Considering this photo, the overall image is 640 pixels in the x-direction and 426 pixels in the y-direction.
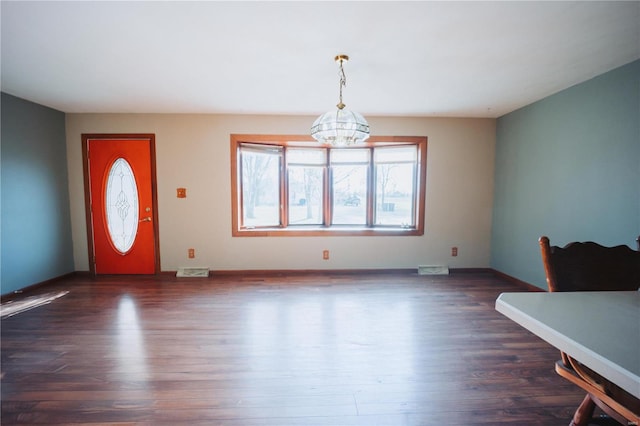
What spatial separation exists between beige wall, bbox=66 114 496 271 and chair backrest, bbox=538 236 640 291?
3166 mm

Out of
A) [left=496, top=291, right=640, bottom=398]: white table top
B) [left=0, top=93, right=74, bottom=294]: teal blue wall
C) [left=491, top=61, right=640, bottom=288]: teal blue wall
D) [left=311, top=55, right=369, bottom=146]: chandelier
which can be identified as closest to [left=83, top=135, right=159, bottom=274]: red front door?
[left=0, top=93, right=74, bottom=294]: teal blue wall

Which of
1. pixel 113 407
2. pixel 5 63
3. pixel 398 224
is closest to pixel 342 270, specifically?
pixel 398 224

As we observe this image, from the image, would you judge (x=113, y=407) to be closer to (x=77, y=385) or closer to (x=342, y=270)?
(x=77, y=385)

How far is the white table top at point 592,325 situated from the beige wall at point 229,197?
3412 millimetres

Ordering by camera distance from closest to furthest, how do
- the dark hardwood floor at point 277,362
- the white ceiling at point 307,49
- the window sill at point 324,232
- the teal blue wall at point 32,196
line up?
the dark hardwood floor at point 277,362
the white ceiling at point 307,49
the teal blue wall at point 32,196
the window sill at point 324,232

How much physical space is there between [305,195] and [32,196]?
3.69 meters

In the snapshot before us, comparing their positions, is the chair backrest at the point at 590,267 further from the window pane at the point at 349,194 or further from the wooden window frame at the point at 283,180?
the window pane at the point at 349,194

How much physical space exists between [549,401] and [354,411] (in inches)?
48.4

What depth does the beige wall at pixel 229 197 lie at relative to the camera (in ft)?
13.8

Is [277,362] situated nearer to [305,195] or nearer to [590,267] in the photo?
[590,267]

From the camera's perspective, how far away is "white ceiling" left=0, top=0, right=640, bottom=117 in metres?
1.83

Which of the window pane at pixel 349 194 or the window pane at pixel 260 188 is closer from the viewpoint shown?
the window pane at pixel 260 188

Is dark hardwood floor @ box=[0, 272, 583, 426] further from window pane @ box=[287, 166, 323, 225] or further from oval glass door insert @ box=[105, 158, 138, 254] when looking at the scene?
window pane @ box=[287, 166, 323, 225]

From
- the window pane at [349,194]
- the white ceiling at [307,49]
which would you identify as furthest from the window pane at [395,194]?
the white ceiling at [307,49]
